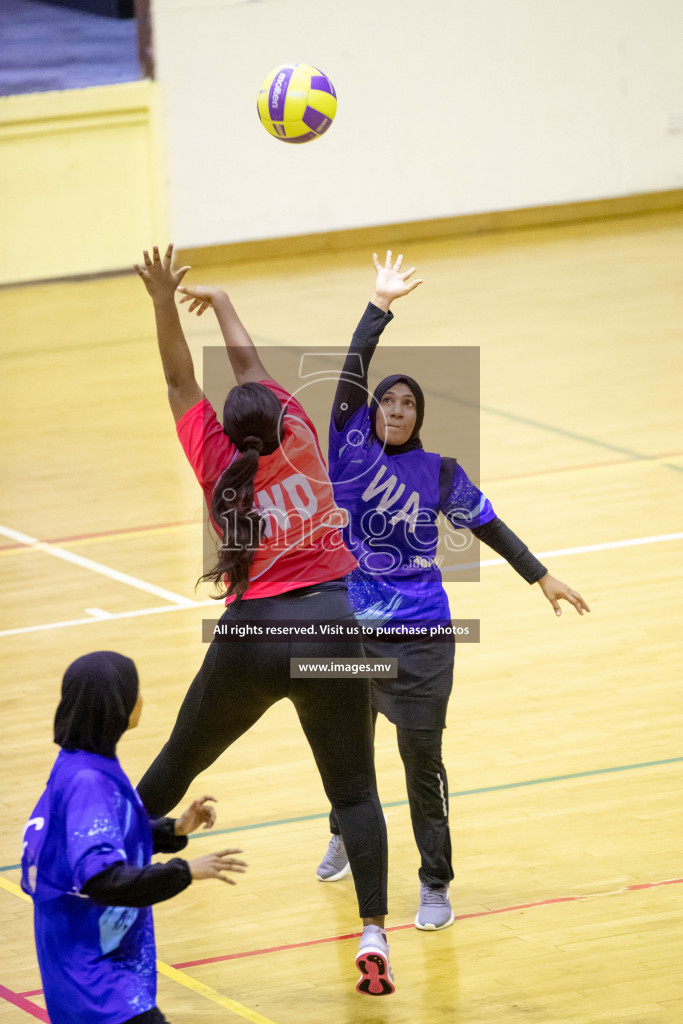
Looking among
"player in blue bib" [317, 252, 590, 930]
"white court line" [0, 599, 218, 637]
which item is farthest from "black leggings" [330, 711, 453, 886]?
"white court line" [0, 599, 218, 637]

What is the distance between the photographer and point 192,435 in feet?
15.0

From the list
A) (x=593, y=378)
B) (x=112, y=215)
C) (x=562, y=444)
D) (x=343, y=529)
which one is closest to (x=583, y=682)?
(x=343, y=529)

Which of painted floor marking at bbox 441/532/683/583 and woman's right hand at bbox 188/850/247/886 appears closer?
woman's right hand at bbox 188/850/247/886

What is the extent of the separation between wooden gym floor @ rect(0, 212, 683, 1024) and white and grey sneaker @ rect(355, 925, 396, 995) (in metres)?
0.06

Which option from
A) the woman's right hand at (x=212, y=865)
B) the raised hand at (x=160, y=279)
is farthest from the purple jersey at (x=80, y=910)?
the raised hand at (x=160, y=279)

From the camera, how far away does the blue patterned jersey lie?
504cm

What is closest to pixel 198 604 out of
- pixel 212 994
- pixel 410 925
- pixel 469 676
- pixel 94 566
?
pixel 94 566

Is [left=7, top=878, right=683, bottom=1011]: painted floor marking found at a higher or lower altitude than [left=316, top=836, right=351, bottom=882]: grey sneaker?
lower

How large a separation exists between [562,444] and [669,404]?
125cm

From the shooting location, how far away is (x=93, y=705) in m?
3.48

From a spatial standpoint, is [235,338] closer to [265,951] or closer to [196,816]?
[196,816]

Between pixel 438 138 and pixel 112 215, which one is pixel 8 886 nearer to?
pixel 112 215

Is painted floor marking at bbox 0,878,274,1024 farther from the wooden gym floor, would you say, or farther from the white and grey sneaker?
the white and grey sneaker

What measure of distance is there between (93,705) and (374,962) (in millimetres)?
1618
